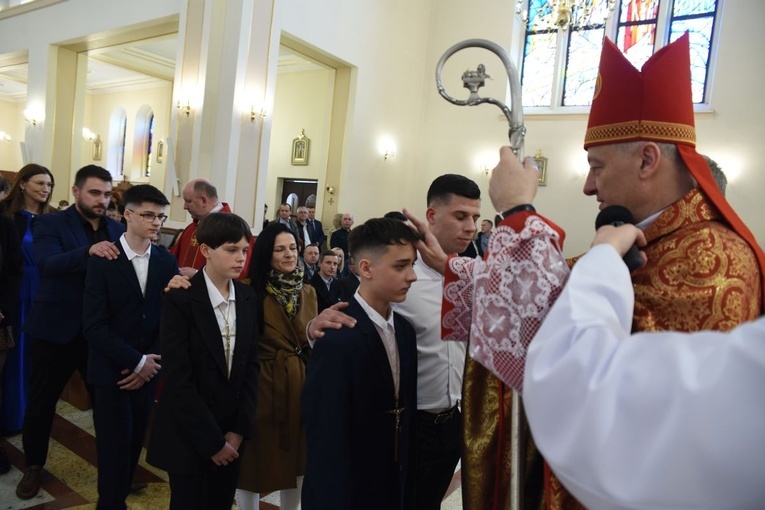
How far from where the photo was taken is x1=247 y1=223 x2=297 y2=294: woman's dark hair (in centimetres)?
271

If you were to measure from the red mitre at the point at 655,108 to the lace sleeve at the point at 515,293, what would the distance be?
14.3 inches

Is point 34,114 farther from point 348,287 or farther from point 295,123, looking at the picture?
point 348,287

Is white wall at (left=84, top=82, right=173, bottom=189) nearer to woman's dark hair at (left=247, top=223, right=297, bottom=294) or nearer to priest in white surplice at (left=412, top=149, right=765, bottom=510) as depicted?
woman's dark hair at (left=247, top=223, right=297, bottom=294)

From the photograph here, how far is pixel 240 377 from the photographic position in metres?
2.21

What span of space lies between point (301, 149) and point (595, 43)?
6.93m

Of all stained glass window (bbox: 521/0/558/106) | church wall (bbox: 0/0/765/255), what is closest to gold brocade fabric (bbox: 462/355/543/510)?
church wall (bbox: 0/0/765/255)

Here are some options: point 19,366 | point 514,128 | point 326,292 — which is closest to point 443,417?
point 514,128

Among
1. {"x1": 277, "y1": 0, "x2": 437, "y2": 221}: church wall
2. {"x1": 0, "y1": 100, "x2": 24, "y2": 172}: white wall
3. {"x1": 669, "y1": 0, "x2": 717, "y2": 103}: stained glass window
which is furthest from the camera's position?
{"x1": 0, "y1": 100, "x2": 24, "y2": 172}: white wall

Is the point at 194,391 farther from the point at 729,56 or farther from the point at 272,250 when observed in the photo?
the point at 729,56

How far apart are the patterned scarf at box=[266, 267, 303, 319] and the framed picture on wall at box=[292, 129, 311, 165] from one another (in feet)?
32.9

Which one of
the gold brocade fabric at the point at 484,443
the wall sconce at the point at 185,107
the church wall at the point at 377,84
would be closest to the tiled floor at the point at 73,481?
the gold brocade fabric at the point at 484,443

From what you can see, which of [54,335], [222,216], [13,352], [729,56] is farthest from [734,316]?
[729,56]

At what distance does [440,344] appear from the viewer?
6.59 ft

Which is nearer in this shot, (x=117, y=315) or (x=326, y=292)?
(x=117, y=315)
